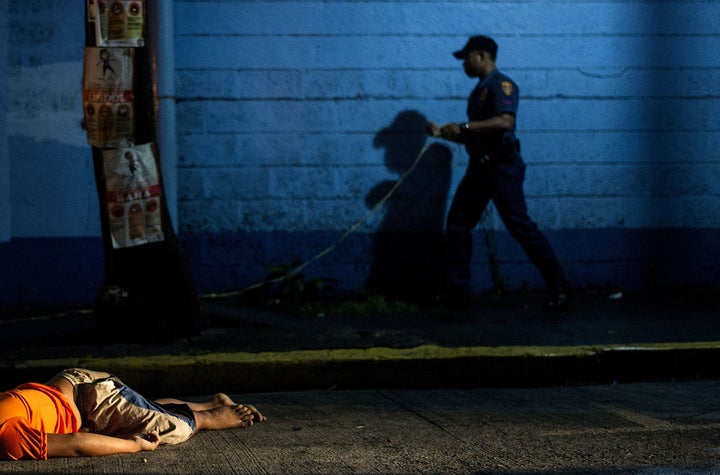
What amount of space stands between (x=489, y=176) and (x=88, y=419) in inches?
150

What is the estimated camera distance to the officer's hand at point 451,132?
698 centimetres

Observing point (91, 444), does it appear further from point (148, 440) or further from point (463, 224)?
point (463, 224)

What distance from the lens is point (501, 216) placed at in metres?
7.02

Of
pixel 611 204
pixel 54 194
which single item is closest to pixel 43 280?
pixel 54 194

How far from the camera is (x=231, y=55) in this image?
7.62m

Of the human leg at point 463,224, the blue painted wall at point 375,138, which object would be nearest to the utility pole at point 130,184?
the blue painted wall at point 375,138

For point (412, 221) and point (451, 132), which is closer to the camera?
point (451, 132)

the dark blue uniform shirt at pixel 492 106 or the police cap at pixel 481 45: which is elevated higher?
the police cap at pixel 481 45

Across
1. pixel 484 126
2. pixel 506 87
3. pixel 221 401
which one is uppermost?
pixel 506 87

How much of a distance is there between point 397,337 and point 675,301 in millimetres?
2735

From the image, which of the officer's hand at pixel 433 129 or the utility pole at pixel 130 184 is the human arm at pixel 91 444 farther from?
the officer's hand at pixel 433 129

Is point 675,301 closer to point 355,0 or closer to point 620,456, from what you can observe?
point 355,0

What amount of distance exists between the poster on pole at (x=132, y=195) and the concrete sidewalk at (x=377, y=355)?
24.2 inches

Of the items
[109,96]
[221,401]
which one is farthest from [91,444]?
[109,96]
